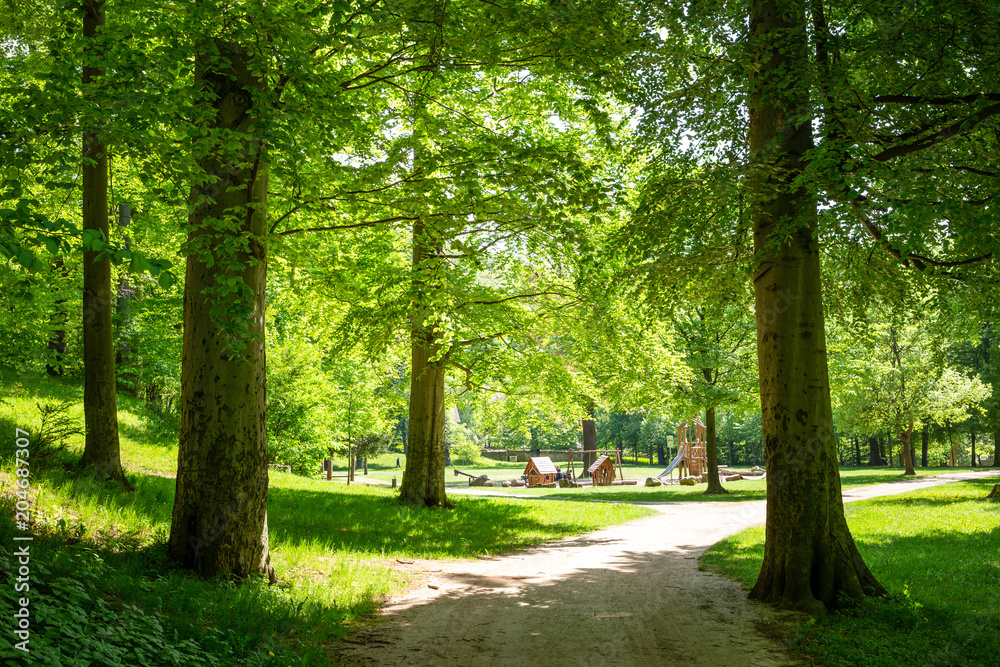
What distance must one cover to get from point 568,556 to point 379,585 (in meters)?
4.07

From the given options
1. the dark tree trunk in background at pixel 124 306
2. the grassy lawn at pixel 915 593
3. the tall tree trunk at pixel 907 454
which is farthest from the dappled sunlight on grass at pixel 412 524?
the tall tree trunk at pixel 907 454

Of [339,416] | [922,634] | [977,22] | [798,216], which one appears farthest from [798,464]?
[339,416]

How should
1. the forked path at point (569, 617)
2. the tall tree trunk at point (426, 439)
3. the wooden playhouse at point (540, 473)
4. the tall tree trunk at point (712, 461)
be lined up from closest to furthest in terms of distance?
the forked path at point (569, 617) < the tall tree trunk at point (426, 439) < the tall tree trunk at point (712, 461) < the wooden playhouse at point (540, 473)

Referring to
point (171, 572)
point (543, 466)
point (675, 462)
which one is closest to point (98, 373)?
point (171, 572)

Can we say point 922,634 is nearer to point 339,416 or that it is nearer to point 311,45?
point 311,45

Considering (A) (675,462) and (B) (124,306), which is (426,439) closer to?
(B) (124,306)

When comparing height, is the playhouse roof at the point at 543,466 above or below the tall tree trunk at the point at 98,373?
below

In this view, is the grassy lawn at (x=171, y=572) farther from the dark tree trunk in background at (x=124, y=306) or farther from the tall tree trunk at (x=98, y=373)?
the dark tree trunk in background at (x=124, y=306)

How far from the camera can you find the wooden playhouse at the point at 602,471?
36.9 meters

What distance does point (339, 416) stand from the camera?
2631 cm

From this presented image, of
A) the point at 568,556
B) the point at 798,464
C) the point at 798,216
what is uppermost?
the point at 798,216

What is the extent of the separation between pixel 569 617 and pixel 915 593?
13.2 feet

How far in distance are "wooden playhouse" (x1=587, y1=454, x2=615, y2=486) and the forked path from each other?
2642 cm

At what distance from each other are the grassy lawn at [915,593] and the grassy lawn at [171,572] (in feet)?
14.5
